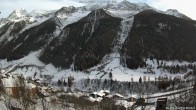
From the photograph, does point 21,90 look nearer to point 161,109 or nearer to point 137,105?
point 161,109

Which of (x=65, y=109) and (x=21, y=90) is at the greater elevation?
(x=21, y=90)

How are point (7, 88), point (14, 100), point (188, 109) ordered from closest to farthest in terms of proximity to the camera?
point (188, 109), point (14, 100), point (7, 88)

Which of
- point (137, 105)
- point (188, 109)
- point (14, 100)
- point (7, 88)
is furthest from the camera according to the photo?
point (137, 105)

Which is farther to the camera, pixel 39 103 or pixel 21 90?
pixel 39 103

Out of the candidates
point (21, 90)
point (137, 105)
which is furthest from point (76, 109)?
point (137, 105)

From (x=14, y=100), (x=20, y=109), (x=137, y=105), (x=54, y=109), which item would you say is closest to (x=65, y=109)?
(x=54, y=109)

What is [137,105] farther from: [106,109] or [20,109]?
[20,109]

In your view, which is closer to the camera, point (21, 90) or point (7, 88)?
point (21, 90)

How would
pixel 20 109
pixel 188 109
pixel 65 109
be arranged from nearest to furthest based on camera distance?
pixel 20 109 < pixel 188 109 < pixel 65 109

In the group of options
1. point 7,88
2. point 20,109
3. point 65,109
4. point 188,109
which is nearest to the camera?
point 20,109
